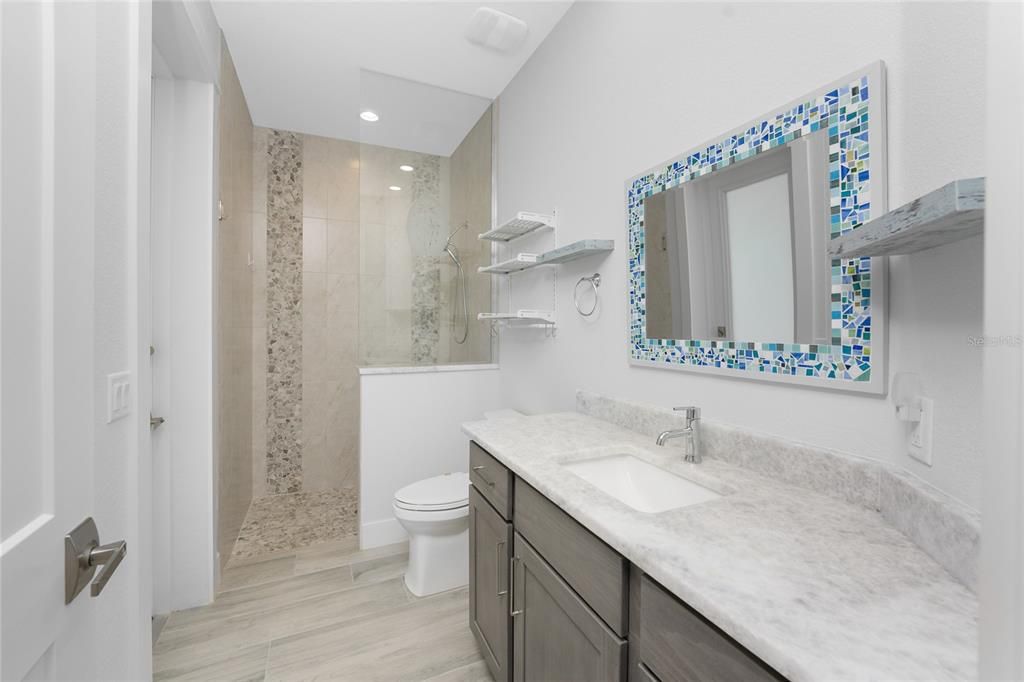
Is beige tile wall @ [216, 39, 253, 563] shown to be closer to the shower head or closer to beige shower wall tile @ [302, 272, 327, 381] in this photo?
beige shower wall tile @ [302, 272, 327, 381]

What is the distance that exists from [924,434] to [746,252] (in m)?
0.62

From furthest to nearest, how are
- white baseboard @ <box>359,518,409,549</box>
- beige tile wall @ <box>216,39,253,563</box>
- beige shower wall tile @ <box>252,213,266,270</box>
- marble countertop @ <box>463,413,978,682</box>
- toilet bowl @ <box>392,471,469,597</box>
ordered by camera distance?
beige shower wall tile @ <box>252,213,266,270</box> < white baseboard @ <box>359,518,409,549</box> < beige tile wall @ <box>216,39,253,563</box> < toilet bowl @ <box>392,471,469,597</box> < marble countertop @ <box>463,413,978,682</box>

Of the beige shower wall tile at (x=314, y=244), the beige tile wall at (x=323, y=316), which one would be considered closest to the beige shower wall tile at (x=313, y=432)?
the beige tile wall at (x=323, y=316)

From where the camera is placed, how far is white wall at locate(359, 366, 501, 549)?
2555 mm

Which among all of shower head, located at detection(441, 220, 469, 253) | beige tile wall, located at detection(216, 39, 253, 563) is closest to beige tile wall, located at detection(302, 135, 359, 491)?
beige tile wall, located at detection(216, 39, 253, 563)

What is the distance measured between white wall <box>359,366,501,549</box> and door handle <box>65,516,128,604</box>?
72.8 inches

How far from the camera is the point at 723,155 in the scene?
4.26 feet

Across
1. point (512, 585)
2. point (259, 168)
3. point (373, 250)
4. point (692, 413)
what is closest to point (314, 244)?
point (259, 168)

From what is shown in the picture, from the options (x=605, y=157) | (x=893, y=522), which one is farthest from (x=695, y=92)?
(x=893, y=522)

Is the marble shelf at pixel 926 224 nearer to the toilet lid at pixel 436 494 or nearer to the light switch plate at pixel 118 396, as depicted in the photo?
the light switch plate at pixel 118 396

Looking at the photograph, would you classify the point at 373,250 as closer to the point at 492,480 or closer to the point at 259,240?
the point at 259,240

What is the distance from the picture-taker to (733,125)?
1.28m

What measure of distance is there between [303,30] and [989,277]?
280cm

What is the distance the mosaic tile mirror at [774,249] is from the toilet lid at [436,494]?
1097mm
